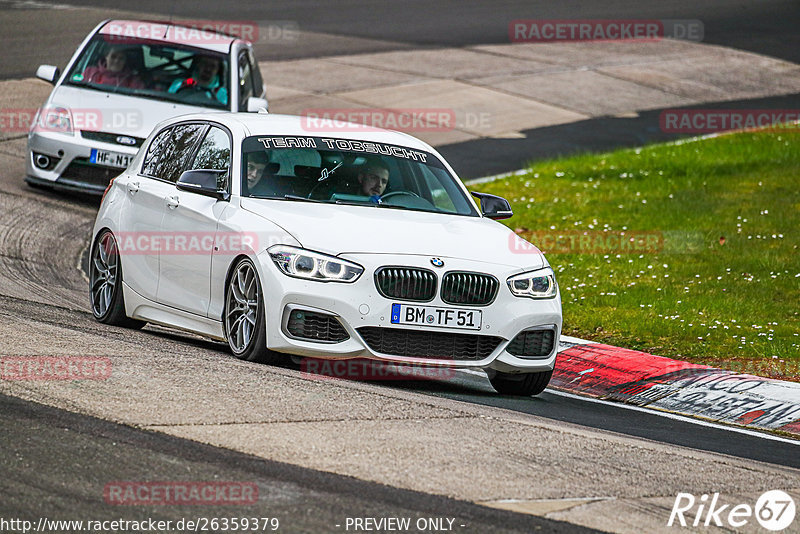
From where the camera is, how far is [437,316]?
838 centimetres

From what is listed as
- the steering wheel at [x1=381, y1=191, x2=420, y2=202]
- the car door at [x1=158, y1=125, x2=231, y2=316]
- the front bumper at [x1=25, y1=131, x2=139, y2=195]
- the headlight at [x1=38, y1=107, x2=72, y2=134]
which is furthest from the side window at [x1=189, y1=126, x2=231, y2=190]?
the headlight at [x1=38, y1=107, x2=72, y2=134]

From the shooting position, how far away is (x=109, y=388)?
7.12m

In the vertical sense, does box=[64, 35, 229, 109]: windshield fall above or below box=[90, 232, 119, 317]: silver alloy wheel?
above

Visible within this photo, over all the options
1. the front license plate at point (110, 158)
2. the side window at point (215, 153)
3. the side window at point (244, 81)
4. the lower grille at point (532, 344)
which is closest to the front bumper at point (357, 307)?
the lower grille at point (532, 344)

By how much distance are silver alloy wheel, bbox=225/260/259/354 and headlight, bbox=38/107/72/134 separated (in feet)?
23.0

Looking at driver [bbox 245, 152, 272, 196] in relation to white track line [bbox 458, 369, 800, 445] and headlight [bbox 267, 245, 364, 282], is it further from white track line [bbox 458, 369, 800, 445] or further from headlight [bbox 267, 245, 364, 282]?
white track line [bbox 458, 369, 800, 445]

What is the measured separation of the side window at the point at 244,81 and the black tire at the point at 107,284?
19.4 feet

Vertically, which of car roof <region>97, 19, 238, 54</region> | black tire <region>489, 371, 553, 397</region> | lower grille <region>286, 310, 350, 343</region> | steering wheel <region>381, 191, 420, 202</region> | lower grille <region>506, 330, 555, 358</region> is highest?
car roof <region>97, 19, 238, 54</region>

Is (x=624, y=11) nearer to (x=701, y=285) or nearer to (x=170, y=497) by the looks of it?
(x=701, y=285)

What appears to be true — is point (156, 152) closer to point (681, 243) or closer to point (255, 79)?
point (681, 243)

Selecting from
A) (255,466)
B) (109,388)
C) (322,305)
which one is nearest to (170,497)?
(255,466)

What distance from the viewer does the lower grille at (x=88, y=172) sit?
1502 centimetres

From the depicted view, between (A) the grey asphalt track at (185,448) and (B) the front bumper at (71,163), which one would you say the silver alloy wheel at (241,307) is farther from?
(B) the front bumper at (71,163)

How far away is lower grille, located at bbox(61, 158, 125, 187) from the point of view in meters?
15.0
